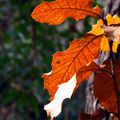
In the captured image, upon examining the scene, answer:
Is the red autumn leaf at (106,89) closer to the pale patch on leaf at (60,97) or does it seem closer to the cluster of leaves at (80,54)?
the cluster of leaves at (80,54)

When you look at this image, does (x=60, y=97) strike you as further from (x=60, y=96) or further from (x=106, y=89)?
(x=106, y=89)

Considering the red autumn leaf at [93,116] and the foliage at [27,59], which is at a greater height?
the red autumn leaf at [93,116]

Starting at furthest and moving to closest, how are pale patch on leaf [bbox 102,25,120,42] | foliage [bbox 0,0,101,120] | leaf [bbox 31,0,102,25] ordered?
foliage [bbox 0,0,101,120] < leaf [bbox 31,0,102,25] < pale patch on leaf [bbox 102,25,120,42]

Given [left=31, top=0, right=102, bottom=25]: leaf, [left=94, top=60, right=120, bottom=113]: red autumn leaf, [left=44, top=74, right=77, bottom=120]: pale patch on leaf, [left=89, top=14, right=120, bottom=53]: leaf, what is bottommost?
[left=94, top=60, right=120, bottom=113]: red autumn leaf

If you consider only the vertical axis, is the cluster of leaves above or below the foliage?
above

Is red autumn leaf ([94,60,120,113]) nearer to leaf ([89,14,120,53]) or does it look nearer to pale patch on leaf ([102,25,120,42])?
leaf ([89,14,120,53])

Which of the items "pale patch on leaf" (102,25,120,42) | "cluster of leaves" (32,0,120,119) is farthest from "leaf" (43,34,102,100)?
"pale patch on leaf" (102,25,120,42)

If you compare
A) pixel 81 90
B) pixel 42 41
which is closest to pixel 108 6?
pixel 42 41

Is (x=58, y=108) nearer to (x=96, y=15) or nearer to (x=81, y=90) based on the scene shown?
(x=96, y=15)

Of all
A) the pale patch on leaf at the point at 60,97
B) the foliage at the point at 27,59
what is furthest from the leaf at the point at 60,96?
the foliage at the point at 27,59
